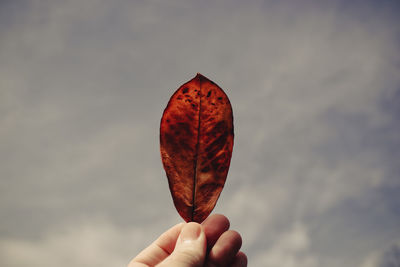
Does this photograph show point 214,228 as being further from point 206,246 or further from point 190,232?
point 190,232

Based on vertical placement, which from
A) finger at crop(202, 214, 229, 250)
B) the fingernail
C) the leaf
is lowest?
the fingernail

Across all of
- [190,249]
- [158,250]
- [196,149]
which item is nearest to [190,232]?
[190,249]

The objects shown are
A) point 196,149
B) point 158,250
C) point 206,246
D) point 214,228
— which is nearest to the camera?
point 196,149

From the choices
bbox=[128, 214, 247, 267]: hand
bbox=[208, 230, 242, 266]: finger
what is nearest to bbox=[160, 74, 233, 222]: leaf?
bbox=[128, 214, 247, 267]: hand

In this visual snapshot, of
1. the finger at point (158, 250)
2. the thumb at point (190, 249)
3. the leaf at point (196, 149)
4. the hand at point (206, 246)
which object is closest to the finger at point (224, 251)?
the hand at point (206, 246)

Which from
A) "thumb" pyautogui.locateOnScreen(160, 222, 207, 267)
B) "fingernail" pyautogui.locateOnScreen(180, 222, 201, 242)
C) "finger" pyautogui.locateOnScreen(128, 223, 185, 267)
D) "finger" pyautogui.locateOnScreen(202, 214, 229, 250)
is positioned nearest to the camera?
"thumb" pyautogui.locateOnScreen(160, 222, 207, 267)

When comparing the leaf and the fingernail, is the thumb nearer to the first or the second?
the fingernail

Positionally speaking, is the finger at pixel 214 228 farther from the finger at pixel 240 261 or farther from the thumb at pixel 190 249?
the finger at pixel 240 261
